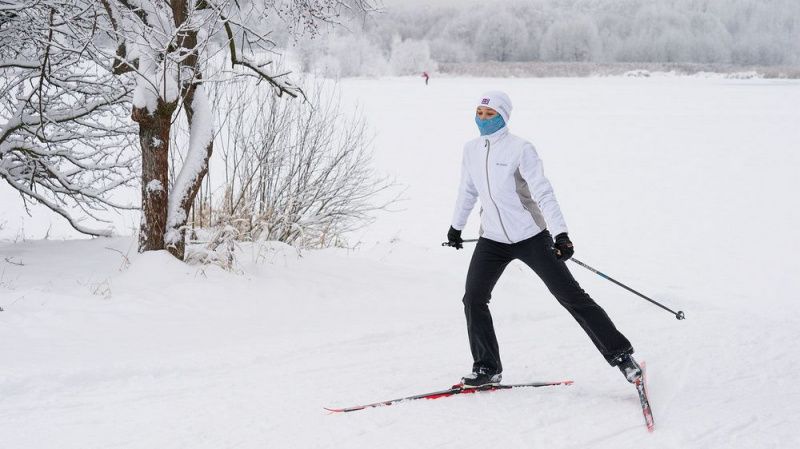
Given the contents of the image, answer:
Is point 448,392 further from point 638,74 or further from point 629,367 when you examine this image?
point 638,74

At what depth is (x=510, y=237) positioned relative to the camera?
4.29 m

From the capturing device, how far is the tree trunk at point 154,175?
644cm

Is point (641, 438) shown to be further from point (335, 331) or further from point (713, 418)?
point (335, 331)

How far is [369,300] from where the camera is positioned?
702 centimetres

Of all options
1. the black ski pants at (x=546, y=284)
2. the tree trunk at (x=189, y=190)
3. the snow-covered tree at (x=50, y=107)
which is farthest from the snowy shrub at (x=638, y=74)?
the black ski pants at (x=546, y=284)

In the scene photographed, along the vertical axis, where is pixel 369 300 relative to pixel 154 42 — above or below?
below

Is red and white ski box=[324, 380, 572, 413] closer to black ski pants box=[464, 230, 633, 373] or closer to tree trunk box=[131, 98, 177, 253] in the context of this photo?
black ski pants box=[464, 230, 633, 373]

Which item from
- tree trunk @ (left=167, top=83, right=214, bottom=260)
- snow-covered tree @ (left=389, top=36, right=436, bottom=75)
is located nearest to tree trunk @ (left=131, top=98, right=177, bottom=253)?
tree trunk @ (left=167, top=83, right=214, bottom=260)

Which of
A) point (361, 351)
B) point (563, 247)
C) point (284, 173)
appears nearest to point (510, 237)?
point (563, 247)

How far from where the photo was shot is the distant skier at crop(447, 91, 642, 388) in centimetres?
416

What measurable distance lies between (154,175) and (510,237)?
3754 millimetres

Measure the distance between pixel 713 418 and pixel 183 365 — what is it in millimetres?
3283

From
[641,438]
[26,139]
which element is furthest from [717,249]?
[26,139]

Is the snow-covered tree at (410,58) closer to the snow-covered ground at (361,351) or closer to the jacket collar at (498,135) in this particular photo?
the snow-covered ground at (361,351)
